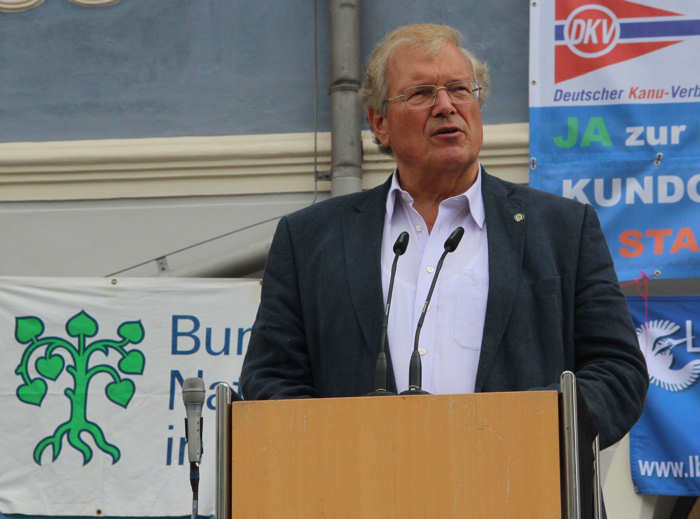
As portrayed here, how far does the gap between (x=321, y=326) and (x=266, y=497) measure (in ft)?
2.26

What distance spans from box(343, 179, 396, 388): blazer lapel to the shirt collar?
0.7 inches

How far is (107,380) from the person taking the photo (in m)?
5.70

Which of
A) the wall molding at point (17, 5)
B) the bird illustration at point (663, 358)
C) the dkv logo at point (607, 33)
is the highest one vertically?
the wall molding at point (17, 5)

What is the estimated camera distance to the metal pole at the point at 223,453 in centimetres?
215

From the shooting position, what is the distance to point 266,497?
2123 millimetres

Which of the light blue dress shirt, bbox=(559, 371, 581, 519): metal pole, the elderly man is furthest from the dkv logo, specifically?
bbox=(559, 371, 581, 519): metal pole

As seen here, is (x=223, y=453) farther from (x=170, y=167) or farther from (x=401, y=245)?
(x=170, y=167)

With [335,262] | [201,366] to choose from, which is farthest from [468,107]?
[201,366]

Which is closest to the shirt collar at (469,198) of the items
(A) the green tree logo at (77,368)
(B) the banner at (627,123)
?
(B) the banner at (627,123)

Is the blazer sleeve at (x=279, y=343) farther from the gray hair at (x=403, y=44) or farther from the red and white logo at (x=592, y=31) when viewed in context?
the red and white logo at (x=592, y=31)

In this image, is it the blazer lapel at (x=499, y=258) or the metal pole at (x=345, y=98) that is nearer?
the blazer lapel at (x=499, y=258)

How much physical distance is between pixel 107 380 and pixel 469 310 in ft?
11.0

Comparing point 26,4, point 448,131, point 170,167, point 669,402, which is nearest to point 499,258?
point 448,131

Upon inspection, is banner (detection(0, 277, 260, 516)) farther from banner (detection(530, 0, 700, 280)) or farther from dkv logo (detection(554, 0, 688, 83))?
dkv logo (detection(554, 0, 688, 83))
